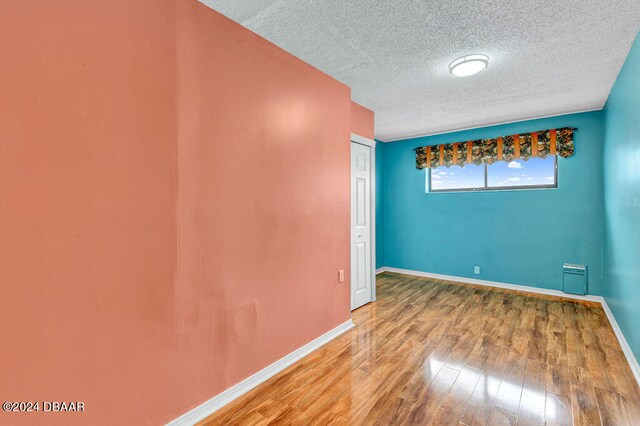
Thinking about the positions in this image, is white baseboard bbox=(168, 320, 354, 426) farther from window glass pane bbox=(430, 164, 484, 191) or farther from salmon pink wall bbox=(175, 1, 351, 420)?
window glass pane bbox=(430, 164, 484, 191)

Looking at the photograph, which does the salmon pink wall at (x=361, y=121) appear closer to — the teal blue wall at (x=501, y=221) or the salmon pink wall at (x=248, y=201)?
the salmon pink wall at (x=248, y=201)

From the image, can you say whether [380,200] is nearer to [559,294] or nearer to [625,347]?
[559,294]

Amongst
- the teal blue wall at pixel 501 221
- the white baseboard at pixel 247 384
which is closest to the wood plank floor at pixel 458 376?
the white baseboard at pixel 247 384

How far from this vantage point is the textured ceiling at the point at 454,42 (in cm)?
184

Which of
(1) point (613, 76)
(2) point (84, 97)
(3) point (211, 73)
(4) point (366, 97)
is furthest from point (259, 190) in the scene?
(1) point (613, 76)

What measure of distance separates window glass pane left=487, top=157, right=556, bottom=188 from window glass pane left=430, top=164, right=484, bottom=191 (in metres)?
0.16

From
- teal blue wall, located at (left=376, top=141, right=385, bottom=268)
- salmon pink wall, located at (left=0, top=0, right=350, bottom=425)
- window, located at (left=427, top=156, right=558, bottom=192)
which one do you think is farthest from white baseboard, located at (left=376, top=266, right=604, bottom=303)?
salmon pink wall, located at (left=0, top=0, right=350, bottom=425)

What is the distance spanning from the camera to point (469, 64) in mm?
2469

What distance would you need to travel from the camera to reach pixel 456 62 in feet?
8.21

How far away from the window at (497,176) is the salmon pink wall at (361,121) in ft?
6.47

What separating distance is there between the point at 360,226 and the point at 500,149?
8.71ft

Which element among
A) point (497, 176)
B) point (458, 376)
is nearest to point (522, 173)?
point (497, 176)

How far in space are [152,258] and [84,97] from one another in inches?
33.4

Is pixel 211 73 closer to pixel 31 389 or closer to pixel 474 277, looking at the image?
pixel 31 389
